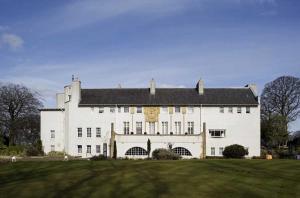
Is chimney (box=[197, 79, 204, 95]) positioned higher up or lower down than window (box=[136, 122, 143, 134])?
higher up

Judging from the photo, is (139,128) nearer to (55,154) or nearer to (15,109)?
(55,154)

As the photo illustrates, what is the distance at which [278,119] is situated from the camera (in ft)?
238

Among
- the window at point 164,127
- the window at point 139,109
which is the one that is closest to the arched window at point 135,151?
the window at point 164,127

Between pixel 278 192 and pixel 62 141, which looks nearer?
pixel 278 192

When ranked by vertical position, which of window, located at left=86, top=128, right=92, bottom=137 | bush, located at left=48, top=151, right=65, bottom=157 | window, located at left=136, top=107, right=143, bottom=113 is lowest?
bush, located at left=48, top=151, right=65, bottom=157

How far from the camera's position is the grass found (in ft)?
71.7

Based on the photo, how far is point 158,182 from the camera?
24781mm

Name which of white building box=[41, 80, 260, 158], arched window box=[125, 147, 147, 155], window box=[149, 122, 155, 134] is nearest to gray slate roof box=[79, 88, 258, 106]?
white building box=[41, 80, 260, 158]

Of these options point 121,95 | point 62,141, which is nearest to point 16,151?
point 62,141

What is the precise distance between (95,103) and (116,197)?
1797 inches

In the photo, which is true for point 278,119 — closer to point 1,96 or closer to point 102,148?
point 102,148

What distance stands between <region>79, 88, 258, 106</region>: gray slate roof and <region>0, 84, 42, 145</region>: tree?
16419 millimetres

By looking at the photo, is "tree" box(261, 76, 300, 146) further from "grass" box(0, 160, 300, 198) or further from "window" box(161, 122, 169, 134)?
"grass" box(0, 160, 300, 198)

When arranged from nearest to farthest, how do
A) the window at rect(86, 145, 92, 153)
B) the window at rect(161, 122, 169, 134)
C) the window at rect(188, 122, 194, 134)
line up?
the window at rect(188, 122, 194, 134)
the window at rect(161, 122, 169, 134)
the window at rect(86, 145, 92, 153)
